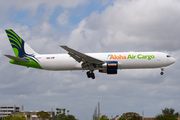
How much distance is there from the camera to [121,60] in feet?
178

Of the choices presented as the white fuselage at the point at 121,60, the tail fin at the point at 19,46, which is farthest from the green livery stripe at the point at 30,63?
the tail fin at the point at 19,46

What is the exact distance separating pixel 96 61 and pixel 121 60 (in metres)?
5.06

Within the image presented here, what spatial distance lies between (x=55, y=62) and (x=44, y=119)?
103865 millimetres

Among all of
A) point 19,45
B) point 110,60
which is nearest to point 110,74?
point 110,60

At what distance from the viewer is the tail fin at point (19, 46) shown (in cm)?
6046

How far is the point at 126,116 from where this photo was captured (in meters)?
154

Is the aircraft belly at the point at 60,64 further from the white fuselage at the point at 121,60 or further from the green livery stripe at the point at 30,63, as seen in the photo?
the green livery stripe at the point at 30,63

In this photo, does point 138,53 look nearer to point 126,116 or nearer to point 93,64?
point 93,64

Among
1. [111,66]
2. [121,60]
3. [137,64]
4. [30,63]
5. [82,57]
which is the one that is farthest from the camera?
[30,63]

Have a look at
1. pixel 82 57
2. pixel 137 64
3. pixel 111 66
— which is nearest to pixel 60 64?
pixel 82 57

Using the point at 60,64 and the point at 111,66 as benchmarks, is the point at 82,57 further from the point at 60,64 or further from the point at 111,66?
the point at 111,66

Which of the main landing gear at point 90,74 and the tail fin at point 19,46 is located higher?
the tail fin at point 19,46

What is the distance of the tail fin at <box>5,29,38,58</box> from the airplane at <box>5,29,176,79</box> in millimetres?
1423

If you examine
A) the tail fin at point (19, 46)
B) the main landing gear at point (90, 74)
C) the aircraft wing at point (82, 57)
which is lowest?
the main landing gear at point (90, 74)
